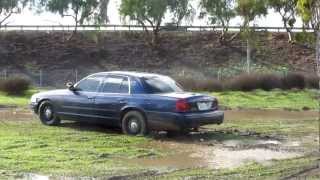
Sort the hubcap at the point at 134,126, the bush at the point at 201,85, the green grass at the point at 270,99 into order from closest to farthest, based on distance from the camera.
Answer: the hubcap at the point at 134,126
the green grass at the point at 270,99
the bush at the point at 201,85

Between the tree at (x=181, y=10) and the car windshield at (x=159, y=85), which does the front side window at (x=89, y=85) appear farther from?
the tree at (x=181, y=10)

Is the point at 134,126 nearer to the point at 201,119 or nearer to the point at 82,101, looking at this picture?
the point at 201,119

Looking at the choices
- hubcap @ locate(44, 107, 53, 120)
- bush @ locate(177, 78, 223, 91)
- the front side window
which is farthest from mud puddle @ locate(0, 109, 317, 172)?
bush @ locate(177, 78, 223, 91)

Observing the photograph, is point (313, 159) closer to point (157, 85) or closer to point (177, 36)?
point (157, 85)

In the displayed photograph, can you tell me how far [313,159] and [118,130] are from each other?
574 centimetres

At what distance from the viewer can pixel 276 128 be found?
54.4ft

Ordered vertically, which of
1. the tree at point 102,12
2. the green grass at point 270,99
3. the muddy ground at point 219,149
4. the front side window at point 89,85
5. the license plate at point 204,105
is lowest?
the green grass at point 270,99

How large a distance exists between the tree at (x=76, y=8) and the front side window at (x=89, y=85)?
135ft

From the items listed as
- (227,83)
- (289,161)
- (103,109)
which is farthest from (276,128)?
(227,83)

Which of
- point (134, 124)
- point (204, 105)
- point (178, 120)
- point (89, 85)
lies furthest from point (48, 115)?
point (204, 105)

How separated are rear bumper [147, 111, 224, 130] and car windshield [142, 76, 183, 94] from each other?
0.67 meters

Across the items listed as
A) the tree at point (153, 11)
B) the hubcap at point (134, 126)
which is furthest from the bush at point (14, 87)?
the tree at point (153, 11)

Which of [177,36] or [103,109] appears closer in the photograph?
[103,109]

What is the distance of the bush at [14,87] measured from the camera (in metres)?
30.6
